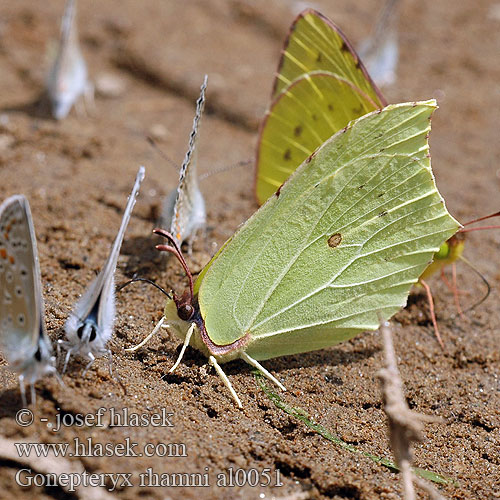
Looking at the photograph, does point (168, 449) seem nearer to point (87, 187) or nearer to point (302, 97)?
point (302, 97)

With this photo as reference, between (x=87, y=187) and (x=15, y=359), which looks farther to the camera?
(x=87, y=187)

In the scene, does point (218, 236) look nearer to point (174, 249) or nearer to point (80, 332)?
point (174, 249)

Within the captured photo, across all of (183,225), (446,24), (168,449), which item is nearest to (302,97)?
(183,225)

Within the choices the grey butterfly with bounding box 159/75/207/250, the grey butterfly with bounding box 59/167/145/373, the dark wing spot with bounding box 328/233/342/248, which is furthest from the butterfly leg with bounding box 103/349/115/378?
the dark wing spot with bounding box 328/233/342/248

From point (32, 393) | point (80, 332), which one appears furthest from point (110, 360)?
point (32, 393)

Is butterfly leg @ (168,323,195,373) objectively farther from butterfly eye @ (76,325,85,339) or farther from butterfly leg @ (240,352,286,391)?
butterfly eye @ (76,325,85,339)
